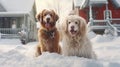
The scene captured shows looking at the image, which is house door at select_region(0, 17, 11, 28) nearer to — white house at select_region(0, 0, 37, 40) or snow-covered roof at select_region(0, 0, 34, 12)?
white house at select_region(0, 0, 37, 40)

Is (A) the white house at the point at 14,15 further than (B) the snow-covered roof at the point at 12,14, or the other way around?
(B) the snow-covered roof at the point at 12,14

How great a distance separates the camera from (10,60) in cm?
693

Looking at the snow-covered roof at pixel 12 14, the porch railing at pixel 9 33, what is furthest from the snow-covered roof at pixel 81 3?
the porch railing at pixel 9 33

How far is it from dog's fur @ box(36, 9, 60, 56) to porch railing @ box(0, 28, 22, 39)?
22.0 meters

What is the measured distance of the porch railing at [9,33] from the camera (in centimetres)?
3022

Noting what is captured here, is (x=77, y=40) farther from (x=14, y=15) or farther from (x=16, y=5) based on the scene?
(x=16, y=5)

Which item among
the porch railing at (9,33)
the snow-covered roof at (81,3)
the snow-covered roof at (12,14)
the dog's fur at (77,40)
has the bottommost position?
the porch railing at (9,33)

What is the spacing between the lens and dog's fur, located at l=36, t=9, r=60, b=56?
27.0ft

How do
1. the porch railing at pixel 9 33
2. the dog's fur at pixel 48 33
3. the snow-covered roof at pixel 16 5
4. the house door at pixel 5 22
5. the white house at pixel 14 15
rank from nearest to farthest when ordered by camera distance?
the dog's fur at pixel 48 33
the porch railing at pixel 9 33
the white house at pixel 14 15
the snow-covered roof at pixel 16 5
the house door at pixel 5 22

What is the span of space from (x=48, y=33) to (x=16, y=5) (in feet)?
87.8

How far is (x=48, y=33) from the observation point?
27.0 feet

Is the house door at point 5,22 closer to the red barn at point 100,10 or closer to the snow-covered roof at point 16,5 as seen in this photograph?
the snow-covered roof at point 16,5

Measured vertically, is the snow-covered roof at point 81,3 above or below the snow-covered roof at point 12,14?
above

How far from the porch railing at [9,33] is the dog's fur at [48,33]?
22.0m
